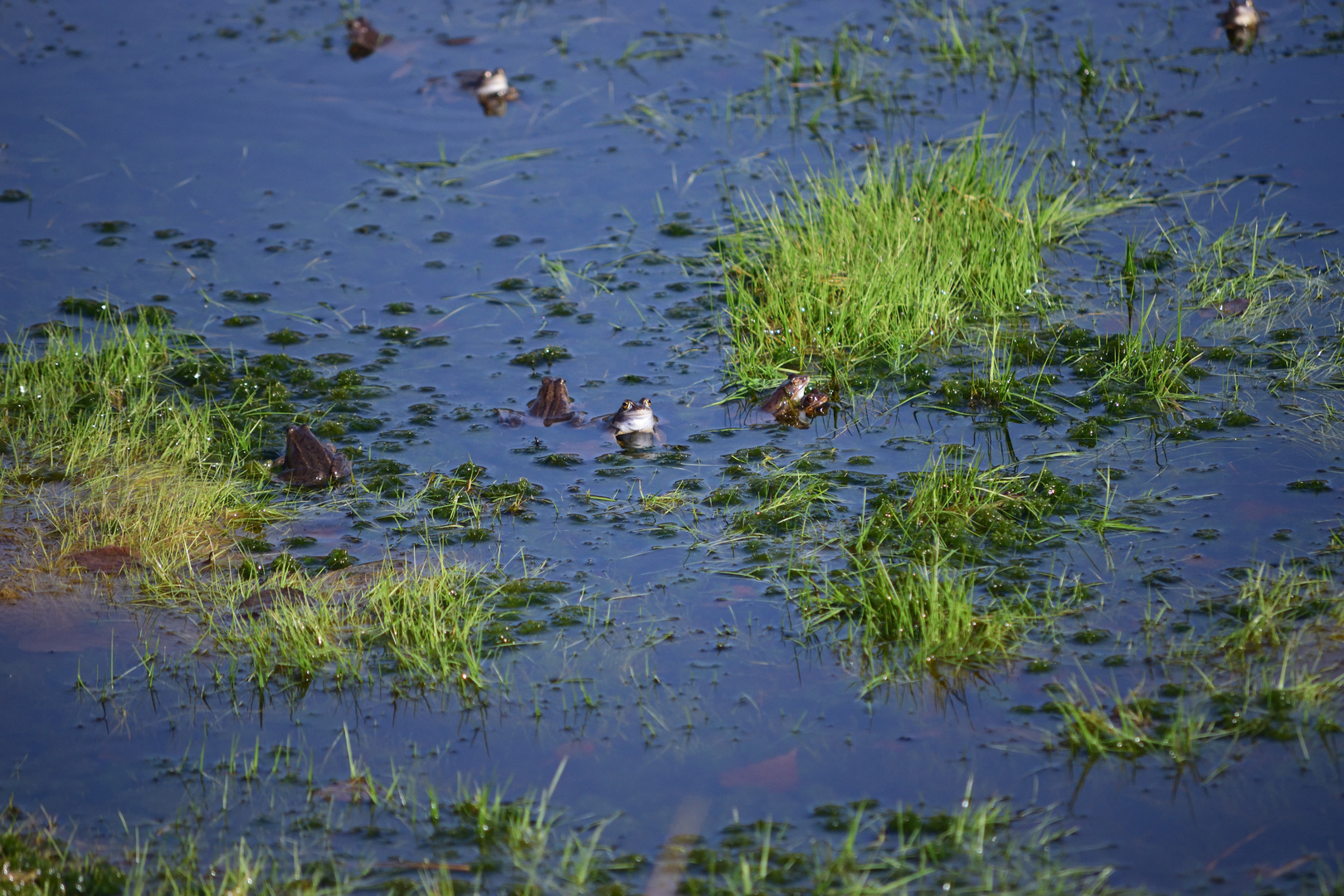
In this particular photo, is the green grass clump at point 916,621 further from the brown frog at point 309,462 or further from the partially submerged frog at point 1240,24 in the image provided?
the partially submerged frog at point 1240,24

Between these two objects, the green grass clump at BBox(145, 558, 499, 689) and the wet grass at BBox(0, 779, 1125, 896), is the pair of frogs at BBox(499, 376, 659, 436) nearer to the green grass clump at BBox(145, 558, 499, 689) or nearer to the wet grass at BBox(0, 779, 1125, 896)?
the green grass clump at BBox(145, 558, 499, 689)

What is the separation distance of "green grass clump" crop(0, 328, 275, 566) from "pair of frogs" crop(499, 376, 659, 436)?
1209 mm

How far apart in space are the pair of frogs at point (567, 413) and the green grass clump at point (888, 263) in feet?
2.10

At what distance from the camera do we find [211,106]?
8.31 m

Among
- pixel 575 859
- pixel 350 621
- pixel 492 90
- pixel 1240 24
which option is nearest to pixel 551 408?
pixel 350 621

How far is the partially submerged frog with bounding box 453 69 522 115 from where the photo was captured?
8227 mm

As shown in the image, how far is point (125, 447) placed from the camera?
16.1 feet

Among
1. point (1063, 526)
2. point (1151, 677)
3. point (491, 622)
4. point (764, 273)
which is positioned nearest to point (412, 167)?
point (764, 273)

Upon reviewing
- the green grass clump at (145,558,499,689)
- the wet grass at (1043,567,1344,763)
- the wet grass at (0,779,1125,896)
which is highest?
the wet grass at (1043,567,1344,763)

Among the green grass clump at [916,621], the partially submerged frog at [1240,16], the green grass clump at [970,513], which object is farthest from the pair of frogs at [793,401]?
the partially submerged frog at [1240,16]

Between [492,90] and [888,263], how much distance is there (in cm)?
381

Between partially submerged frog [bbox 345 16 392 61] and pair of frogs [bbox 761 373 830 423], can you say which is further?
partially submerged frog [bbox 345 16 392 61]

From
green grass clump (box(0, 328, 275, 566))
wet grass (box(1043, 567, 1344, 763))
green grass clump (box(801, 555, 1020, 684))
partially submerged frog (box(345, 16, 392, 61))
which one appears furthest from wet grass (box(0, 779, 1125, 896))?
partially submerged frog (box(345, 16, 392, 61))

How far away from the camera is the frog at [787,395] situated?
16.7 feet
